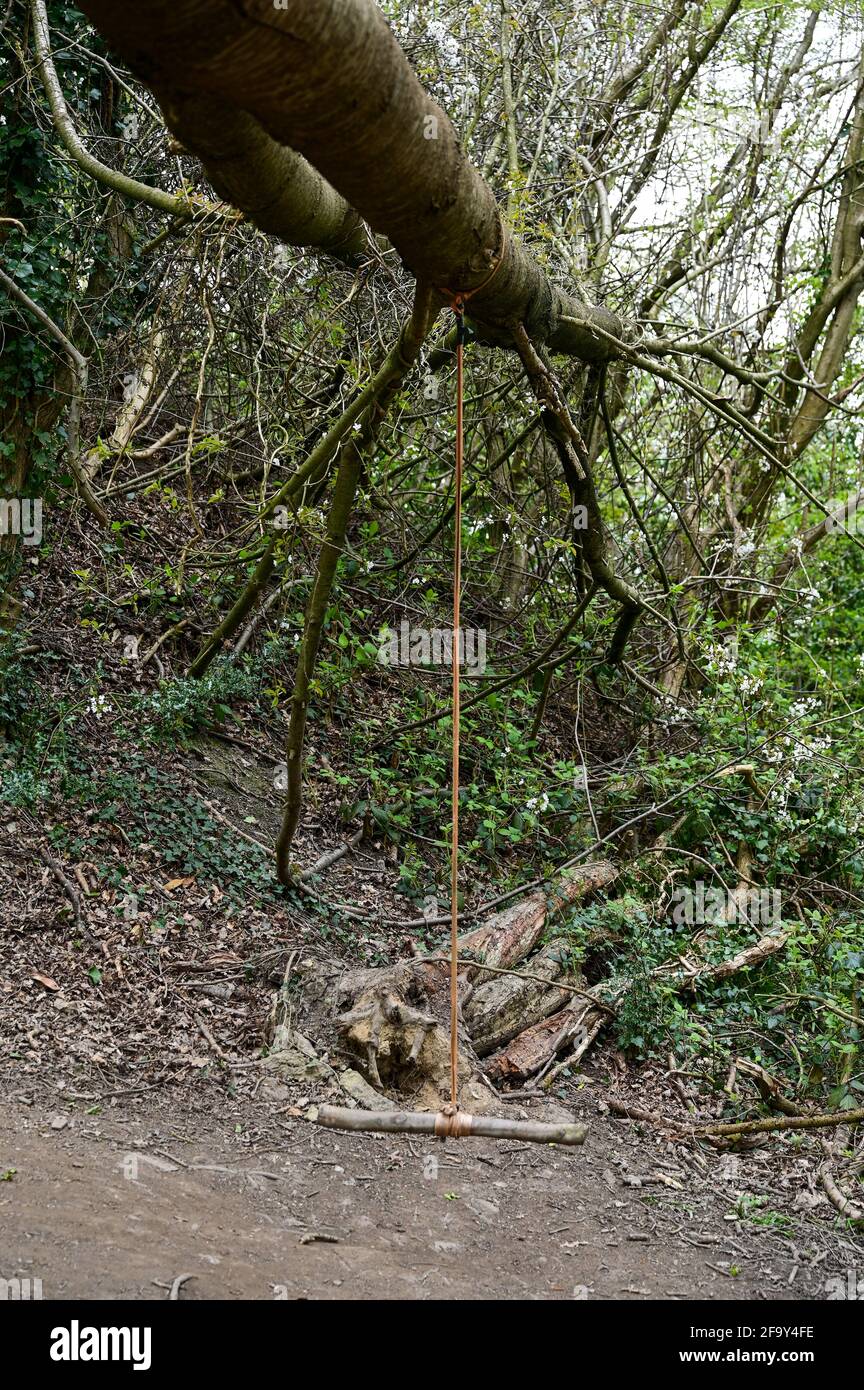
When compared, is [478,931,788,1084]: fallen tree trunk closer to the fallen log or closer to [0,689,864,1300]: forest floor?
[0,689,864,1300]: forest floor

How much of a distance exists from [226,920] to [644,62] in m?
6.65

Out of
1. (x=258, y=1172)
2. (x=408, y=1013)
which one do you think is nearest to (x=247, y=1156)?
(x=258, y=1172)

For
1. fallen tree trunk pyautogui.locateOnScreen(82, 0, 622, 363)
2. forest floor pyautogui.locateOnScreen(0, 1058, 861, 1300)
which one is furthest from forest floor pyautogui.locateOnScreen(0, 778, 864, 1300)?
fallen tree trunk pyautogui.locateOnScreen(82, 0, 622, 363)

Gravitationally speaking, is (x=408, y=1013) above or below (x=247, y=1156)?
A: above

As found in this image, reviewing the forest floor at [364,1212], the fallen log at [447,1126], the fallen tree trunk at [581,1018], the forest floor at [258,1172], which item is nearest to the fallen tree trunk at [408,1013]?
the fallen tree trunk at [581,1018]

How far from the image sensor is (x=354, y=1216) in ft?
12.7

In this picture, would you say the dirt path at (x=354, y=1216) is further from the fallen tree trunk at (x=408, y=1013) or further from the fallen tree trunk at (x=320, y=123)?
the fallen tree trunk at (x=320, y=123)

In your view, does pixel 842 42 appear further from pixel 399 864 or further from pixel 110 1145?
pixel 110 1145

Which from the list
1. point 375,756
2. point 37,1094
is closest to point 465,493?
point 375,756

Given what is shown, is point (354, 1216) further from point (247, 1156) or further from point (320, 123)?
point (320, 123)

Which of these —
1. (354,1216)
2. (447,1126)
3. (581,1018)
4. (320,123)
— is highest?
(320,123)

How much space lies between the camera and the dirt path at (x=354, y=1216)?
3232mm

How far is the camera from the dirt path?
3232mm

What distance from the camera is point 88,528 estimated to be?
7746 mm
